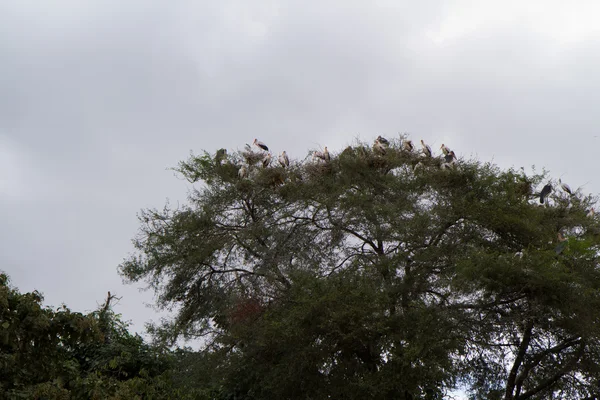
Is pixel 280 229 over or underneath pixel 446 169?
underneath

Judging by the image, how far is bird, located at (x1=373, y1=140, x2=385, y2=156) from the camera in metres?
16.9

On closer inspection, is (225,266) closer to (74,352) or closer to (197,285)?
(197,285)

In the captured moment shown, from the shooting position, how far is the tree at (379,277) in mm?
13000

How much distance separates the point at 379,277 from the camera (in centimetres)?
1445

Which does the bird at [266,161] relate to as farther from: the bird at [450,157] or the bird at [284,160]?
the bird at [450,157]

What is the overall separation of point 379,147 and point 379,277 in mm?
3681

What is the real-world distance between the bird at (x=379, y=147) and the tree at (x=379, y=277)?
0.33ft

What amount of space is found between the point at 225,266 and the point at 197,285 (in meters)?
0.75

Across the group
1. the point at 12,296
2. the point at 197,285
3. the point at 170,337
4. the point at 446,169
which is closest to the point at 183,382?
the point at 170,337

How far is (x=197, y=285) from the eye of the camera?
56.3 ft

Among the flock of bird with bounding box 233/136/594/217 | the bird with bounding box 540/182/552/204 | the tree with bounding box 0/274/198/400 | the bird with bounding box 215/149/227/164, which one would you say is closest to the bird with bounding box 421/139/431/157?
the flock of bird with bounding box 233/136/594/217

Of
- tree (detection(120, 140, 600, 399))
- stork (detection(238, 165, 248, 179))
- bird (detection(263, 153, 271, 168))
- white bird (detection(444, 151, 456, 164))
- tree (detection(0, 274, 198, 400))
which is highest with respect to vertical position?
white bird (detection(444, 151, 456, 164))

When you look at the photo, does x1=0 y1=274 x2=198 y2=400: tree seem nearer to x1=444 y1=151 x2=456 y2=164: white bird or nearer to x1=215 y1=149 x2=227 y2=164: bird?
x1=444 y1=151 x2=456 y2=164: white bird

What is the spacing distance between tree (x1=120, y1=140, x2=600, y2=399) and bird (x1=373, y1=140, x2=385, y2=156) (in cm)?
10
